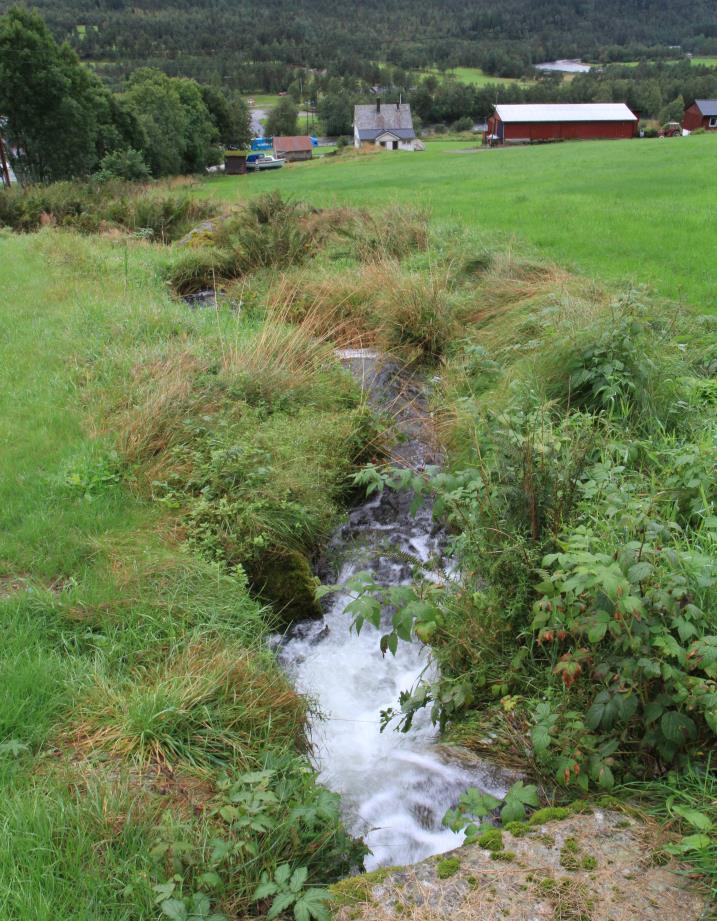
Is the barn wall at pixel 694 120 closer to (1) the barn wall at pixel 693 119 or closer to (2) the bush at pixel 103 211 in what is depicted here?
(1) the barn wall at pixel 693 119

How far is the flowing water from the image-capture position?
10.6 ft

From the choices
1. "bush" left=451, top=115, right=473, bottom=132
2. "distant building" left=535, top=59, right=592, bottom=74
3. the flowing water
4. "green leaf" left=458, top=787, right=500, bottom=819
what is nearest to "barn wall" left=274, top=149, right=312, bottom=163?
"bush" left=451, top=115, right=473, bottom=132

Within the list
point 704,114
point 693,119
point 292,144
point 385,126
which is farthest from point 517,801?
point 385,126

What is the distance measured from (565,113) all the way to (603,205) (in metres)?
50.5

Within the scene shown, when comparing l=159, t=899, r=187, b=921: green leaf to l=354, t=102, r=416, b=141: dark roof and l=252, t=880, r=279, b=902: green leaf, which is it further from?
l=354, t=102, r=416, b=141: dark roof

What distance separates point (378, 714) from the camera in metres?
3.97

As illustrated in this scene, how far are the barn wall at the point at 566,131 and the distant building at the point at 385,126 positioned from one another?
2466cm

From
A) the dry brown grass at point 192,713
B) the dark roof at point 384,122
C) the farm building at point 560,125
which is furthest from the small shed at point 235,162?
Result: the dry brown grass at point 192,713

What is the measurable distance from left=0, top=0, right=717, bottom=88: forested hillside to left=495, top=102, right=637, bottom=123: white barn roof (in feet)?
278

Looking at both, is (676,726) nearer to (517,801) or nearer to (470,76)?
(517,801)

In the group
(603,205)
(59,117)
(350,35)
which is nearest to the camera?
(603,205)

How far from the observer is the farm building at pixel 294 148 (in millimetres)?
79312

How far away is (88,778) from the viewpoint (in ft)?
9.00

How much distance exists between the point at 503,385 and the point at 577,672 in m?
3.38
